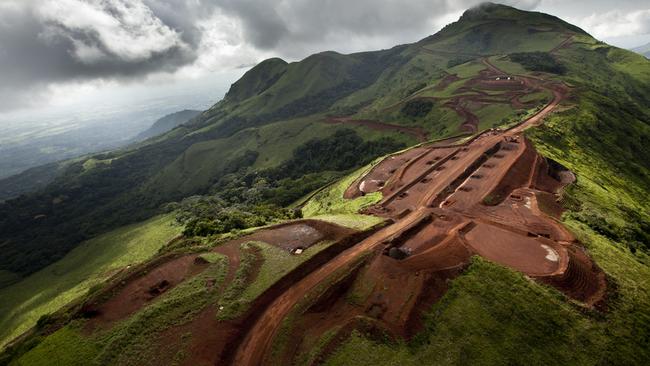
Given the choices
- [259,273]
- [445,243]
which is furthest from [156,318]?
[445,243]

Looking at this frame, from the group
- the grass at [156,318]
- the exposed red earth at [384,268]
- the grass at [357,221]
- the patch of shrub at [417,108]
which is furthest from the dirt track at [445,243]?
the patch of shrub at [417,108]

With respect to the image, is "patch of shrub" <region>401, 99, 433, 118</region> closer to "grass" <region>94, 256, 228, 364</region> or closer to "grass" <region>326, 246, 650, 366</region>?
"grass" <region>326, 246, 650, 366</region>

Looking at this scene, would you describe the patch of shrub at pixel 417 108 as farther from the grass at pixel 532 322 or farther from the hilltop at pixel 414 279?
the grass at pixel 532 322

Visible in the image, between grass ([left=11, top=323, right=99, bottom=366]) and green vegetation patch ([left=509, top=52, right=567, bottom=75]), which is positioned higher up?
green vegetation patch ([left=509, top=52, right=567, bottom=75])

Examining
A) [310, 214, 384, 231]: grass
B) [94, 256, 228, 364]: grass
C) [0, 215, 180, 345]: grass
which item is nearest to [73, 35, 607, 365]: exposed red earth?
[94, 256, 228, 364]: grass

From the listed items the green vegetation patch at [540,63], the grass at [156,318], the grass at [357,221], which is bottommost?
the grass at [156,318]
